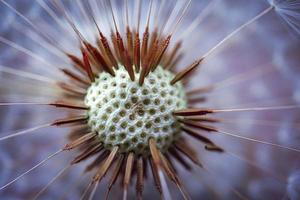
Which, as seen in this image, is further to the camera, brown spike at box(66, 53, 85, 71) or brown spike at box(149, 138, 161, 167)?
brown spike at box(66, 53, 85, 71)

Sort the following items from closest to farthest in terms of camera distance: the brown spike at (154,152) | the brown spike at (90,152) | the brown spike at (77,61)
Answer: the brown spike at (154,152)
the brown spike at (90,152)
the brown spike at (77,61)

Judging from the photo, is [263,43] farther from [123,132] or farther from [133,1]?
[123,132]

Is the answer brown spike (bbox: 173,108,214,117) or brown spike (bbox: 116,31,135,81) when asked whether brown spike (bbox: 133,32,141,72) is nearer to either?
brown spike (bbox: 116,31,135,81)

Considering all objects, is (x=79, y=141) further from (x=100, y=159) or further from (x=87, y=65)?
(x=87, y=65)

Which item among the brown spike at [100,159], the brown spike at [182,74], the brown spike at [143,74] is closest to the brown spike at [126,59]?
the brown spike at [143,74]

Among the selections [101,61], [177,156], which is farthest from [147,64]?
[177,156]

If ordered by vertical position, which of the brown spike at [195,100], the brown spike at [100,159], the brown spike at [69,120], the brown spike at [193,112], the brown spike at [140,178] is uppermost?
the brown spike at [69,120]

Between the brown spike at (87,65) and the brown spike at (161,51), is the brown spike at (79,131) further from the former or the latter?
the brown spike at (161,51)

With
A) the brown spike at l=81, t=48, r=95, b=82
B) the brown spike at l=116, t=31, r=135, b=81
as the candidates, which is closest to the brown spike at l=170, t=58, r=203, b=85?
the brown spike at l=116, t=31, r=135, b=81
